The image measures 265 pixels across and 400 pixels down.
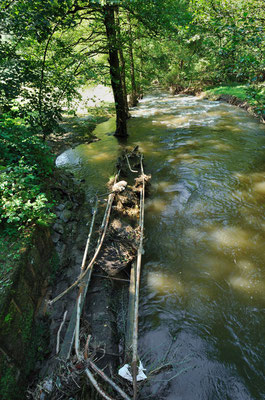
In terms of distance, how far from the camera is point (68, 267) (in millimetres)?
4406

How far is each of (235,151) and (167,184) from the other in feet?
13.8

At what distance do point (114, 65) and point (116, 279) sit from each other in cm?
984

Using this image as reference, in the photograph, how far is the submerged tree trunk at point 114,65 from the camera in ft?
27.6

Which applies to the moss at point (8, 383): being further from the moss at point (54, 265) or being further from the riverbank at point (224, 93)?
the riverbank at point (224, 93)

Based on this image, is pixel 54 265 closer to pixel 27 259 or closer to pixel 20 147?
pixel 27 259

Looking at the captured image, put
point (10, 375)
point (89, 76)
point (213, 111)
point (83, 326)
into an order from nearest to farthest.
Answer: point (10, 375) < point (83, 326) < point (89, 76) < point (213, 111)

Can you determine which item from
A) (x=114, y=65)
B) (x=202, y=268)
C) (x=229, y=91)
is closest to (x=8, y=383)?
(x=202, y=268)

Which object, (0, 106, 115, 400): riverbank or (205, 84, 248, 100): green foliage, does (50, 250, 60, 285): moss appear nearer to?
(0, 106, 115, 400): riverbank

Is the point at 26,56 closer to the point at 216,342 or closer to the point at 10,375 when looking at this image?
the point at 10,375

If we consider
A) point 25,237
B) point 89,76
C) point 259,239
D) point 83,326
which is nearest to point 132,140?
point 89,76

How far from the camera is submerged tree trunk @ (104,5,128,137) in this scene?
8414 mm

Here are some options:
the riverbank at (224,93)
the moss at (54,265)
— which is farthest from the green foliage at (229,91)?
the moss at (54,265)

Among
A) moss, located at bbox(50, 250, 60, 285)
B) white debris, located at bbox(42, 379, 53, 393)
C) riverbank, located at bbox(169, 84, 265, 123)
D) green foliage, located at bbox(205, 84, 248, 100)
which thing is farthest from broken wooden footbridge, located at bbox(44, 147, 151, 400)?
green foliage, located at bbox(205, 84, 248, 100)

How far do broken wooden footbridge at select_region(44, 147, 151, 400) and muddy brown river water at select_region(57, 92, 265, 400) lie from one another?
1.59ft
